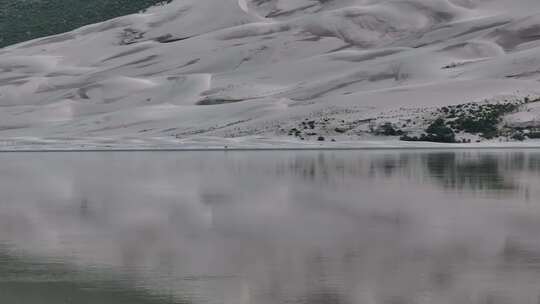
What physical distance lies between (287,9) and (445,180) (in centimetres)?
9444

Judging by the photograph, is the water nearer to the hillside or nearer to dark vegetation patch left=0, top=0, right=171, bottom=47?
the hillside

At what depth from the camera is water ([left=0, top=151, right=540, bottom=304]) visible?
1505 centimetres

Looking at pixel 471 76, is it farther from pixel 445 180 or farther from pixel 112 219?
pixel 112 219

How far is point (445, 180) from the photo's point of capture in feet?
108

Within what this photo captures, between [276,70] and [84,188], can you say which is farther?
[276,70]

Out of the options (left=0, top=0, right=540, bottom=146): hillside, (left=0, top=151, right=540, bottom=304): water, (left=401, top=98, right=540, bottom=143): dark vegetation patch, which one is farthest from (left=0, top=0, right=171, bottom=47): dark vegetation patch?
(left=0, top=151, right=540, bottom=304): water

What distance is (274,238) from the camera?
1983cm

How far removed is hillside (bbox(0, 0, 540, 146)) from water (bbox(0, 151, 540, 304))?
34.9 meters

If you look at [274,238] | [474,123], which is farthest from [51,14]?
[274,238]

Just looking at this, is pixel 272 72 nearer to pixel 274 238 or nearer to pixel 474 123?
pixel 474 123

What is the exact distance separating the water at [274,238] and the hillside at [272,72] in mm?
34914

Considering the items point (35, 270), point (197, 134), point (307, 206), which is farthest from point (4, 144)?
point (35, 270)

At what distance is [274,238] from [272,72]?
265 feet

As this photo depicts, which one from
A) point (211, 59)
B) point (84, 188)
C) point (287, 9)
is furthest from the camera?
point (287, 9)
